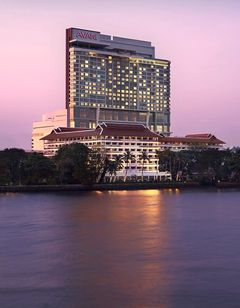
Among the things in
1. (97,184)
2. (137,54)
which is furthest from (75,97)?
(97,184)

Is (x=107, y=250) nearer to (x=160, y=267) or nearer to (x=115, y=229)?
(x=160, y=267)

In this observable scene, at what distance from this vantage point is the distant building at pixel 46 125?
167 m

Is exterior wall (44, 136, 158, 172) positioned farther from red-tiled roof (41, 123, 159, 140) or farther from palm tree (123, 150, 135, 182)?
palm tree (123, 150, 135, 182)

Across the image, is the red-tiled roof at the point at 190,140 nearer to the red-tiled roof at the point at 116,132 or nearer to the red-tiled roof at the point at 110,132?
the red-tiled roof at the point at 116,132

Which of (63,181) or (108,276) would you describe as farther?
(63,181)

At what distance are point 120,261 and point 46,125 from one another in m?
145

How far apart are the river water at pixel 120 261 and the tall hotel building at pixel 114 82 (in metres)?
123

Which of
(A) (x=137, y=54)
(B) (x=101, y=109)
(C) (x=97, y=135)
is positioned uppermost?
(A) (x=137, y=54)

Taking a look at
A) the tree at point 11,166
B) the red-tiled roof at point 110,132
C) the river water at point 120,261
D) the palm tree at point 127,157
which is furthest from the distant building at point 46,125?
the river water at point 120,261

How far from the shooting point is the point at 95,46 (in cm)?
17438

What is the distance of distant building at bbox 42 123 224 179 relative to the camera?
124 meters

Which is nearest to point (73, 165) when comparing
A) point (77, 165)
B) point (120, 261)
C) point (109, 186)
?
point (77, 165)

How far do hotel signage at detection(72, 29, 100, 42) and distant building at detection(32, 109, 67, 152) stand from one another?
22.8 m

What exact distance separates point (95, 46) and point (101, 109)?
66.6 ft
